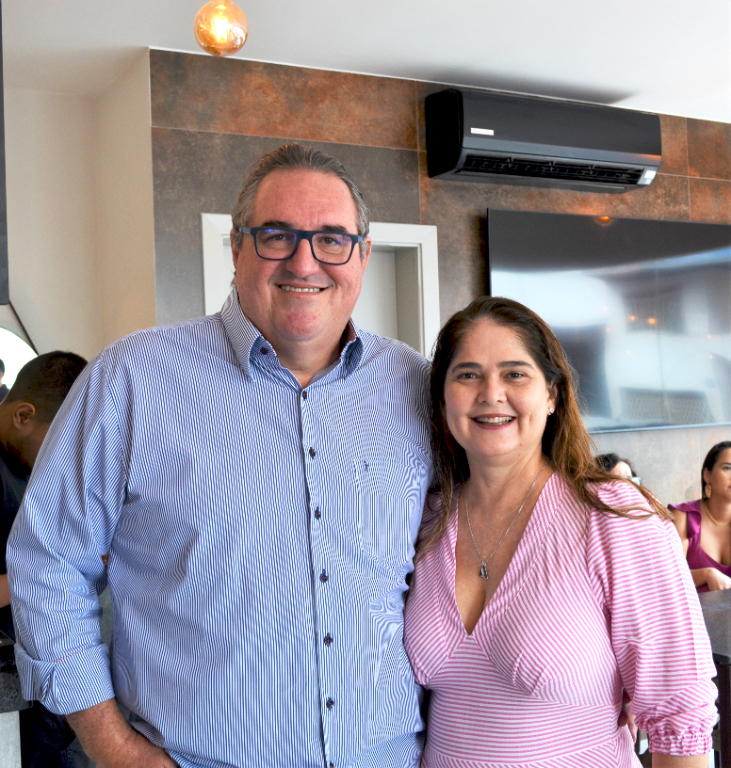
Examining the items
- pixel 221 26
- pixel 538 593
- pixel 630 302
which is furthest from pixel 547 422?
pixel 630 302

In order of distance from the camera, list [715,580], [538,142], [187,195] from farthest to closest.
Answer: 1. [538,142]
2. [187,195]
3. [715,580]

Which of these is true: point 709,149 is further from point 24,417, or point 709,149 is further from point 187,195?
point 24,417

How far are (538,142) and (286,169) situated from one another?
3.10 metres

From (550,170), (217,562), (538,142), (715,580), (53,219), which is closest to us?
(217,562)

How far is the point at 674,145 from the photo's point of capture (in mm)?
5039

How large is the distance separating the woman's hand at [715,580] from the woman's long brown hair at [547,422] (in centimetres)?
164

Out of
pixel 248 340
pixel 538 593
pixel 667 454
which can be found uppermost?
pixel 248 340

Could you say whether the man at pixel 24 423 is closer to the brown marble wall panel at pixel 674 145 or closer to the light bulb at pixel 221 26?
the light bulb at pixel 221 26

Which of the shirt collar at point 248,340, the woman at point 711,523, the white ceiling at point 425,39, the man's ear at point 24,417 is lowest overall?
the woman at point 711,523

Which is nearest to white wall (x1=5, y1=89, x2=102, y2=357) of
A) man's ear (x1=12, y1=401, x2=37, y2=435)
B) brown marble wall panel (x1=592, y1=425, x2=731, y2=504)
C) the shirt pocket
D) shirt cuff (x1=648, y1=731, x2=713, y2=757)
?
man's ear (x1=12, y1=401, x2=37, y2=435)

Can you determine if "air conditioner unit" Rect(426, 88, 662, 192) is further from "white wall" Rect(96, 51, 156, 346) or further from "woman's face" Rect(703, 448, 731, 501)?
"woman's face" Rect(703, 448, 731, 501)

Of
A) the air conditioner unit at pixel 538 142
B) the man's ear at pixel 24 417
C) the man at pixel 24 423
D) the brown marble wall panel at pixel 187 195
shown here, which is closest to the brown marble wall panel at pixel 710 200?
the air conditioner unit at pixel 538 142

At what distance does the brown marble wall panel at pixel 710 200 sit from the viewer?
5120mm

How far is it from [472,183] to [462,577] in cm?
325
